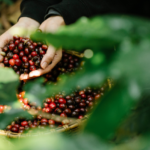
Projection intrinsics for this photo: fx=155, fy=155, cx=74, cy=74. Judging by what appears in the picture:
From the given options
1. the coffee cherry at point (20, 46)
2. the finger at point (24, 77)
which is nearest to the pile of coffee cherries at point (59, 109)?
the finger at point (24, 77)

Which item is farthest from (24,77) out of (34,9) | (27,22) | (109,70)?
(109,70)

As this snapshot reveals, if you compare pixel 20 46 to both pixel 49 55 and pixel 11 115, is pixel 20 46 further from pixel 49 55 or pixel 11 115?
pixel 11 115

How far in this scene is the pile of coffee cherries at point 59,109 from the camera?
0.89 meters

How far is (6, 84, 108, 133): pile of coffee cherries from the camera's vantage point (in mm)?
892

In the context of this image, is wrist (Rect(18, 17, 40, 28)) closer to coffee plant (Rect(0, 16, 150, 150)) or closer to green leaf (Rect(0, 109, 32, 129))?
green leaf (Rect(0, 109, 32, 129))

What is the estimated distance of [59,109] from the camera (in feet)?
3.07

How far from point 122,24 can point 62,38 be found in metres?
0.06

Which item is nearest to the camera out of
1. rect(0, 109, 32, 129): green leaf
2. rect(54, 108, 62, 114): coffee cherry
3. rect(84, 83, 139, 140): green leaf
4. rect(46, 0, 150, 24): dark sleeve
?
rect(84, 83, 139, 140): green leaf

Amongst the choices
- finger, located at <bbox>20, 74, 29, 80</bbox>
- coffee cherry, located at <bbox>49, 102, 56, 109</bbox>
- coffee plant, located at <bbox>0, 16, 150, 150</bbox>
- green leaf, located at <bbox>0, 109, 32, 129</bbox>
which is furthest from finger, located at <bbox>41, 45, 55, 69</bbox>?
coffee plant, located at <bbox>0, 16, 150, 150</bbox>

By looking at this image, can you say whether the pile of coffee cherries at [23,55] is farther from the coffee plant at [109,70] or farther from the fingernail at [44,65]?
Answer: the coffee plant at [109,70]

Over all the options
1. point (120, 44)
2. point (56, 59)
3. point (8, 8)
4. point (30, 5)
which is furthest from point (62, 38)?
point (8, 8)

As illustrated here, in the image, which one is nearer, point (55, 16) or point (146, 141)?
point (146, 141)

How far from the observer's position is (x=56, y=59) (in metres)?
0.98

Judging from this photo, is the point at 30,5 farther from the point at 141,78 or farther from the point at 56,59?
the point at 141,78
